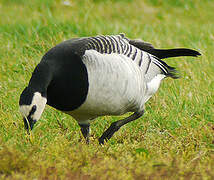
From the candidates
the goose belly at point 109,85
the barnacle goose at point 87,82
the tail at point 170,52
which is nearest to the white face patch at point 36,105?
the barnacle goose at point 87,82

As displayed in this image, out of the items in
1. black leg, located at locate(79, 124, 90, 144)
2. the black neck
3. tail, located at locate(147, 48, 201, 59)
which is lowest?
black leg, located at locate(79, 124, 90, 144)

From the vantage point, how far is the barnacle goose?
3617 mm

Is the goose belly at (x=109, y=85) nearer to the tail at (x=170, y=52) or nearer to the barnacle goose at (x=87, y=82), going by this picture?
the barnacle goose at (x=87, y=82)

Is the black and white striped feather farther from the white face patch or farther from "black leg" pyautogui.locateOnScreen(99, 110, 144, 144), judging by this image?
the white face patch

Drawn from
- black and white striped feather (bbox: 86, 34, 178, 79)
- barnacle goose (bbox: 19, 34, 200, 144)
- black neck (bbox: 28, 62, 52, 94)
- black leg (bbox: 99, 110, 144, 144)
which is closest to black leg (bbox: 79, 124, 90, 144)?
barnacle goose (bbox: 19, 34, 200, 144)

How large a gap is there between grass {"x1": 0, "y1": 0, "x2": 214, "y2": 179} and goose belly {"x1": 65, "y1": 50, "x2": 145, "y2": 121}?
0.33 metres

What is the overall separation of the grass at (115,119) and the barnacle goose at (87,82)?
0.32 meters

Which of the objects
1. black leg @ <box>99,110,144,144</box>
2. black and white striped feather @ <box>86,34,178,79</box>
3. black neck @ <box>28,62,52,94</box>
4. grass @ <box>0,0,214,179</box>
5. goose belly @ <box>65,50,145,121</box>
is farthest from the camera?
black leg @ <box>99,110,144,144</box>

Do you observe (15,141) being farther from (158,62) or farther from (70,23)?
(70,23)

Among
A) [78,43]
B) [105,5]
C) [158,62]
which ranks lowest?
[105,5]

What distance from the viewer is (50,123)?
4.87 m

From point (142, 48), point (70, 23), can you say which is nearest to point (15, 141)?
point (142, 48)

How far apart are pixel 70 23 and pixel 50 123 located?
290 centimetres

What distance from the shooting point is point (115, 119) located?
509cm
